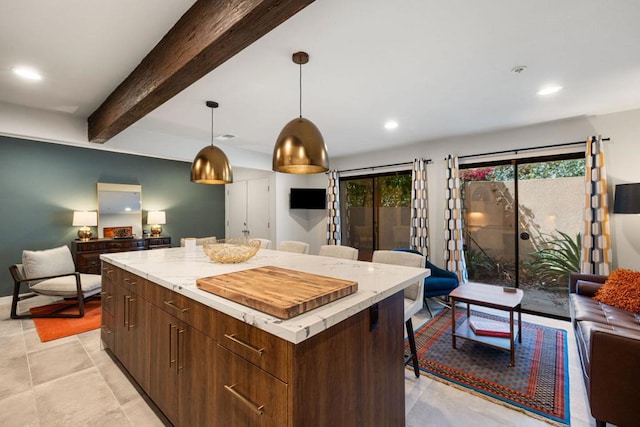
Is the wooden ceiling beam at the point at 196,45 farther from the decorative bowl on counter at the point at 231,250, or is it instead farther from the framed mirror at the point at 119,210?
the framed mirror at the point at 119,210

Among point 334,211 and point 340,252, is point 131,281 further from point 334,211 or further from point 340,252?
point 334,211

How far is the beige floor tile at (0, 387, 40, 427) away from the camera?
1.80 metres

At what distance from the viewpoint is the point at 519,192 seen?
3.96 meters

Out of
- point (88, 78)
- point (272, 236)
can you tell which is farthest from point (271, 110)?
point (272, 236)

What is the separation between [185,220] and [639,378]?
667cm

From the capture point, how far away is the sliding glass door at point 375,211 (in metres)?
5.17

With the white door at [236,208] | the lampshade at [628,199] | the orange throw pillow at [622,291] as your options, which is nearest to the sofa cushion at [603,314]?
the orange throw pillow at [622,291]

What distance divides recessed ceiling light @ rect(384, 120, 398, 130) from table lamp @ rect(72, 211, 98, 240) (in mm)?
4852

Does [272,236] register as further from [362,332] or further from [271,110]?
[362,332]

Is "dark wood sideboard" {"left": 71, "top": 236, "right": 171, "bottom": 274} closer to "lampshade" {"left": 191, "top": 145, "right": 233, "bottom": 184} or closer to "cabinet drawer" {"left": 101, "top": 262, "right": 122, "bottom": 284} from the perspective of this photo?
"cabinet drawer" {"left": 101, "top": 262, "right": 122, "bottom": 284}

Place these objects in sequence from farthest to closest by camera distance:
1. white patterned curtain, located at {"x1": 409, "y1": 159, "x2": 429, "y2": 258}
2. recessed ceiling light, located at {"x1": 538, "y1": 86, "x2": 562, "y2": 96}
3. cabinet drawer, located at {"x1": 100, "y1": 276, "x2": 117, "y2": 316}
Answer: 1. white patterned curtain, located at {"x1": 409, "y1": 159, "x2": 429, "y2": 258}
2. recessed ceiling light, located at {"x1": 538, "y1": 86, "x2": 562, "y2": 96}
3. cabinet drawer, located at {"x1": 100, "y1": 276, "x2": 117, "y2": 316}

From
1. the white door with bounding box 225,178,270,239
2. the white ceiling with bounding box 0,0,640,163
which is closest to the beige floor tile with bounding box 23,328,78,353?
the white ceiling with bounding box 0,0,640,163

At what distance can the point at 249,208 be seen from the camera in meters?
6.42

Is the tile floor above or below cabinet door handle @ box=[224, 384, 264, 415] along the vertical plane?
below
